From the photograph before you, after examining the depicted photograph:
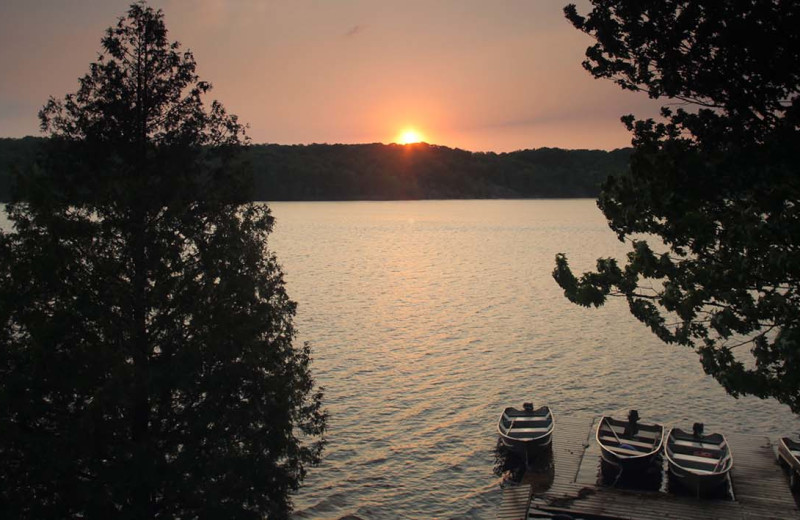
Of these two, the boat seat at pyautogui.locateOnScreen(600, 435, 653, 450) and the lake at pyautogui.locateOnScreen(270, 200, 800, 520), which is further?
the lake at pyautogui.locateOnScreen(270, 200, 800, 520)

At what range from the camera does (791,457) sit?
80.3 feet

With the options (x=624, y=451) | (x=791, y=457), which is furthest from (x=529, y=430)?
(x=791, y=457)

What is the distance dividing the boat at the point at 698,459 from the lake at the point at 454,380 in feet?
19.9

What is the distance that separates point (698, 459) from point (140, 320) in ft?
66.8

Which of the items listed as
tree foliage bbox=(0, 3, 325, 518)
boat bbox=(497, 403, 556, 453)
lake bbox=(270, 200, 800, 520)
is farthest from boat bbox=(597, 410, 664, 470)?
tree foliage bbox=(0, 3, 325, 518)

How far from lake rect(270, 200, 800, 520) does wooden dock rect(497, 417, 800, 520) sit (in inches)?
75.2

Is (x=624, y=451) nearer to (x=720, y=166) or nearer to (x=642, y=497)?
(x=642, y=497)

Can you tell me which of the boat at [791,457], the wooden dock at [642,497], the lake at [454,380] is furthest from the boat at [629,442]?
the lake at [454,380]

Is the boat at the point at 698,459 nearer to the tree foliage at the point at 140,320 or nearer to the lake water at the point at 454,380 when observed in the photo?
the lake water at the point at 454,380

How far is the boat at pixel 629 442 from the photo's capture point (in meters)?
24.7

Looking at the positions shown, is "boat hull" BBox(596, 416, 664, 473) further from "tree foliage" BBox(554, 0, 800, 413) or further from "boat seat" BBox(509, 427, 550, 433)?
"tree foliage" BBox(554, 0, 800, 413)

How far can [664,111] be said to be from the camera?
1596 cm

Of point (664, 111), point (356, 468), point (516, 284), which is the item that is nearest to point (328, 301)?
point (516, 284)

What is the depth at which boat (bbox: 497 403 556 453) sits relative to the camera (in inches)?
1064
